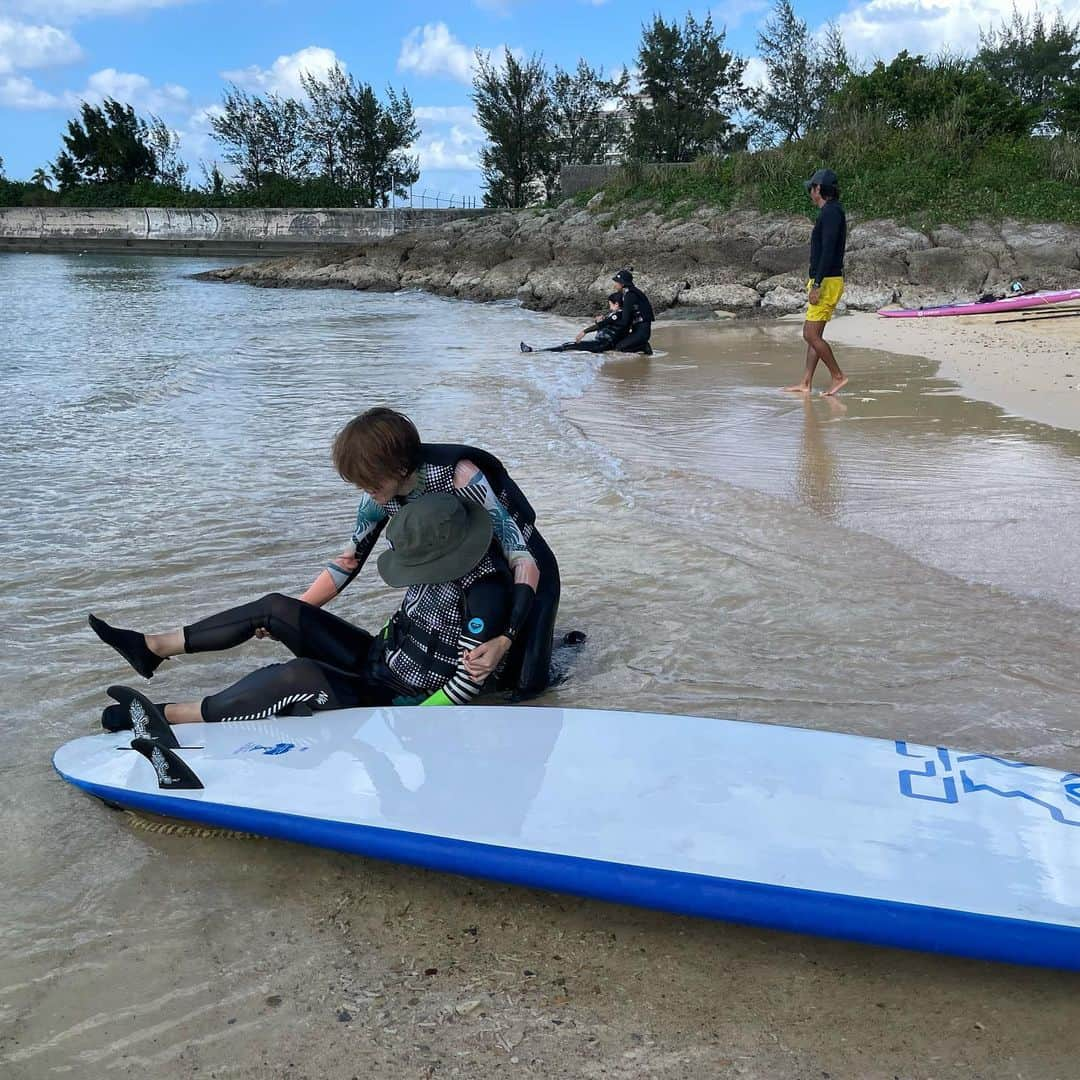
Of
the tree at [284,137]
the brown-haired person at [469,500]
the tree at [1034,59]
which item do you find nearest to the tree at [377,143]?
the tree at [284,137]

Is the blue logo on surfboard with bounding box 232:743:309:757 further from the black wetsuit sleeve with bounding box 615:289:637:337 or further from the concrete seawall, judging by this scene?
the concrete seawall

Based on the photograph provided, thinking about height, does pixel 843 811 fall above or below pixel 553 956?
above

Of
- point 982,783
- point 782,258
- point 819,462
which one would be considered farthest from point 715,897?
point 782,258

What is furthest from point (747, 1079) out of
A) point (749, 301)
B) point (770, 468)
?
point (749, 301)

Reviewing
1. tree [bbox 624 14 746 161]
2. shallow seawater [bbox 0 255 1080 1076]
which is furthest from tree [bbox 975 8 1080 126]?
shallow seawater [bbox 0 255 1080 1076]

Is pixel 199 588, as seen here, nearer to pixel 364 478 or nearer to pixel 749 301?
pixel 364 478

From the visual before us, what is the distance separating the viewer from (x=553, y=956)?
2.24 meters

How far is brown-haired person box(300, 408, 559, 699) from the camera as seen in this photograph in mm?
2893

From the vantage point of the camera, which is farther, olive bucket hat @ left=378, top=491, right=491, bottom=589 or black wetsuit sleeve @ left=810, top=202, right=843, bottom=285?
black wetsuit sleeve @ left=810, top=202, right=843, bottom=285

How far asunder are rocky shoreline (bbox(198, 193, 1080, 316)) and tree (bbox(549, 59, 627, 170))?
13746 millimetres

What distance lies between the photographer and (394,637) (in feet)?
10.7

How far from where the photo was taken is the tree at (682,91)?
3488 centimetres

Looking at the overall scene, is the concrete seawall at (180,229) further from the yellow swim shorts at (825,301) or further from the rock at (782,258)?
the yellow swim shorts at (825,301)

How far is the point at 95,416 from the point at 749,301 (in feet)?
42.3
